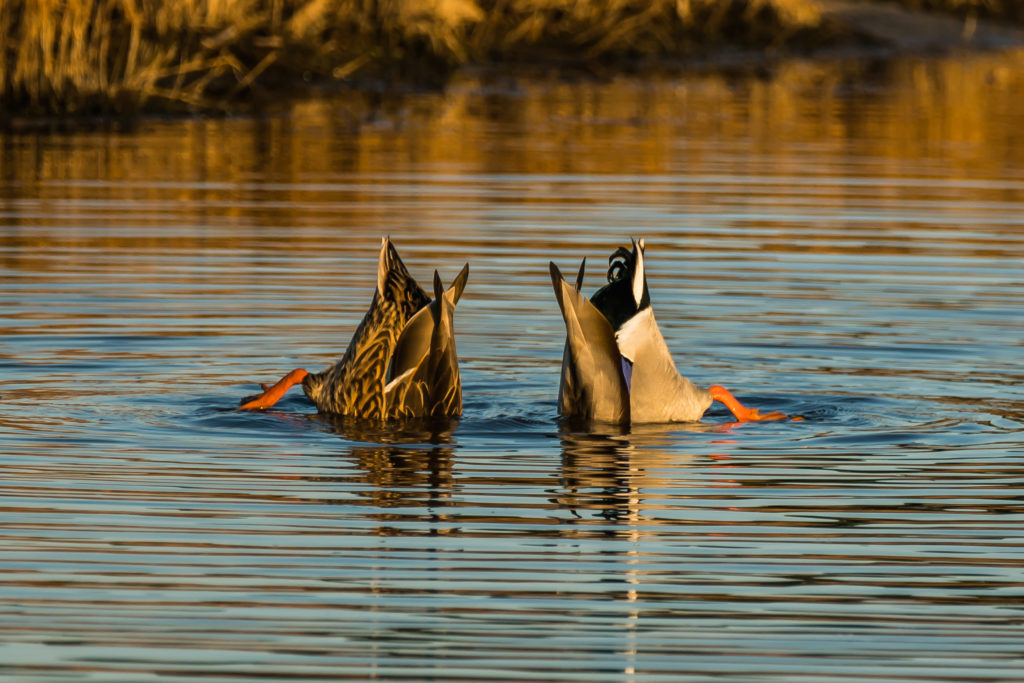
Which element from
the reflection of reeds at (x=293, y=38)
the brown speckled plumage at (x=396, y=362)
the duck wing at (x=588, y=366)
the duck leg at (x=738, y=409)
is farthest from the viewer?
the reflection of reeds at (x=293, y=38)

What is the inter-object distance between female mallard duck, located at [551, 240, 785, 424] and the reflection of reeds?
12.2m

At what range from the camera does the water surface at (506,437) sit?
17.3ft

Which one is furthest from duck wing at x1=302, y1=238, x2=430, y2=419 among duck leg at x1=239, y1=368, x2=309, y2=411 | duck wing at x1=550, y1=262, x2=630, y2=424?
duck wing at x1=550, y1=262, x2=630, y2=424

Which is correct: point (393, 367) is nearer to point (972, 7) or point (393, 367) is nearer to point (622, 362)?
point (622, 362)

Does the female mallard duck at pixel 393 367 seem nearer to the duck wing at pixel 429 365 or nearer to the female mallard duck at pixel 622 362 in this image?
the duck wing at pixel 429 365

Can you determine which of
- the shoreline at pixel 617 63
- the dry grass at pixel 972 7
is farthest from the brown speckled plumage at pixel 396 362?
the dry grass at pixel 972 7

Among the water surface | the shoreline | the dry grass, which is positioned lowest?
the water surface

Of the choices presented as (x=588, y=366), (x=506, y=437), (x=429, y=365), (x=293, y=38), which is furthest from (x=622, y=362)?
(x=293, y=38)

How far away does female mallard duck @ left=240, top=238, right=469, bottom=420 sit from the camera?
8.06 m

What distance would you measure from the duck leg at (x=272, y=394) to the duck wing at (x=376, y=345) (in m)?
0.12

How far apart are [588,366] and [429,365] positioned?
71cm

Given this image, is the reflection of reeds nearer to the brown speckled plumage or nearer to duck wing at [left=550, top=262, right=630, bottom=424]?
the brown speckled plumage

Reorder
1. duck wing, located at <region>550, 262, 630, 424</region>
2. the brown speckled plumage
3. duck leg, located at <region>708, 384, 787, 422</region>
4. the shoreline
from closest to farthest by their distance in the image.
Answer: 1. duck wing, located at <region>550, 262, 630, 424</region>
2. the brown speckled plumage
3. duck leg, located at <region>708, 384, 787, 422</region>
4. the shoreline

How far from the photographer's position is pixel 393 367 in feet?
26.7
